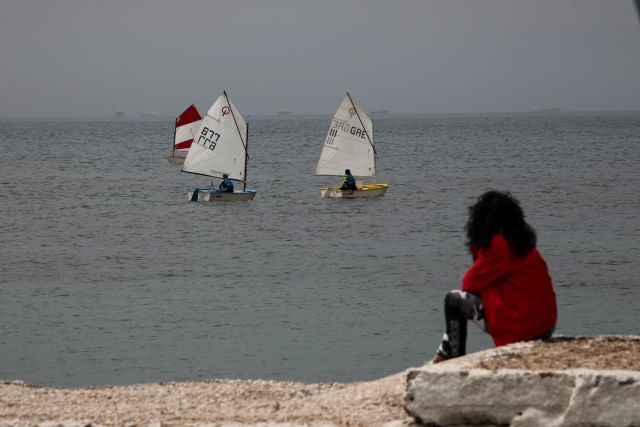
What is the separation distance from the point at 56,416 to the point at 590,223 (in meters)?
27.5

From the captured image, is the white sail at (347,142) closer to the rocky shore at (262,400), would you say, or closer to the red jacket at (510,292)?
the rocky shore at (262,400)

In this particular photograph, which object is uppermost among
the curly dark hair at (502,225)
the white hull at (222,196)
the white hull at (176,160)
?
the curly dark hair at (502,225)

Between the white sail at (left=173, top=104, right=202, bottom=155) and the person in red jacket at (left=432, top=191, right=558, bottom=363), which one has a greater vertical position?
the person in red jacket at (left=432, top=191, right=558, bottom=363)

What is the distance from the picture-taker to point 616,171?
62781mm

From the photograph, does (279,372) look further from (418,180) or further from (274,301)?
(418,180)

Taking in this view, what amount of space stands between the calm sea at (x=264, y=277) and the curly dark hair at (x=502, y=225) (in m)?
5.67

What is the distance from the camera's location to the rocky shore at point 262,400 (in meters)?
7.05

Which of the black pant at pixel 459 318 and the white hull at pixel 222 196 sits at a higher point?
the black pant at pixel 459 318

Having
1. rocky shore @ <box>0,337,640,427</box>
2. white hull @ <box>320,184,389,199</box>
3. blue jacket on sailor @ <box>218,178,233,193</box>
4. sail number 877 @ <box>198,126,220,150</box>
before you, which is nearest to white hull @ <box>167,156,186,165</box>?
sail number 877 @ <box>198,126,220,150</box>

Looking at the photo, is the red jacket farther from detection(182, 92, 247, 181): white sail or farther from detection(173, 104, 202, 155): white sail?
detection(173, 104, 202, 155): white sail

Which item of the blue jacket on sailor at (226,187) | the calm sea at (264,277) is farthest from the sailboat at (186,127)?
the blue jacket on sailor at (226,187)

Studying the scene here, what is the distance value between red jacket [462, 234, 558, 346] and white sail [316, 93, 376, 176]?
38677 mm

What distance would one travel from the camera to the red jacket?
758 centimetres

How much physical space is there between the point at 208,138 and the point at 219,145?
54 cm
